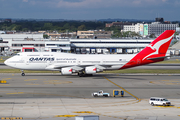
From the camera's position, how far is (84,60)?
65.3 metres

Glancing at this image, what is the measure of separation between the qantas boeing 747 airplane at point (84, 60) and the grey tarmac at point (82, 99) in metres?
3.18

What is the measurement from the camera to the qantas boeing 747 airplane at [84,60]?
63.8 m

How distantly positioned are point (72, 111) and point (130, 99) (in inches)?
427

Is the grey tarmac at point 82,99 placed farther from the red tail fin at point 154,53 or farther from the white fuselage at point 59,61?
the red tail fin at point 154,53

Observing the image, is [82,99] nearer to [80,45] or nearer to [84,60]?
[84,60]

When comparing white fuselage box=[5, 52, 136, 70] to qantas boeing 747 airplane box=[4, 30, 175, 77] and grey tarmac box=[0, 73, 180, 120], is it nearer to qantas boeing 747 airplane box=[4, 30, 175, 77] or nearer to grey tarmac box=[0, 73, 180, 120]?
qantas boeing 747 airplane box=[4, 30, 175, 77]

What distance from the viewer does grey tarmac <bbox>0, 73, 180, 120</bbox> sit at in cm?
3288

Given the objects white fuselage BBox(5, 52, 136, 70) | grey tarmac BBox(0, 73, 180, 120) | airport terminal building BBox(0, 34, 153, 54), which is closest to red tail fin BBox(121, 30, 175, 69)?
white fuselage BBox(5, 52, 136, 70)

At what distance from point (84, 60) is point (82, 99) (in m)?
24.7

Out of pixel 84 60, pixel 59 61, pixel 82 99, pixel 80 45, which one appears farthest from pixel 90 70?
pixel 80 45

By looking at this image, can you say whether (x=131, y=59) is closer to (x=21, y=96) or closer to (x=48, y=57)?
(x=48, y=57)

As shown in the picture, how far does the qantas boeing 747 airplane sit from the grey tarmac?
3180mm

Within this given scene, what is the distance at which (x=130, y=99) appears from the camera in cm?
4172

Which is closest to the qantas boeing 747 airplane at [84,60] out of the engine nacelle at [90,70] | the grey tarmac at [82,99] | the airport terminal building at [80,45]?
the engine nacelle at [90,70]
